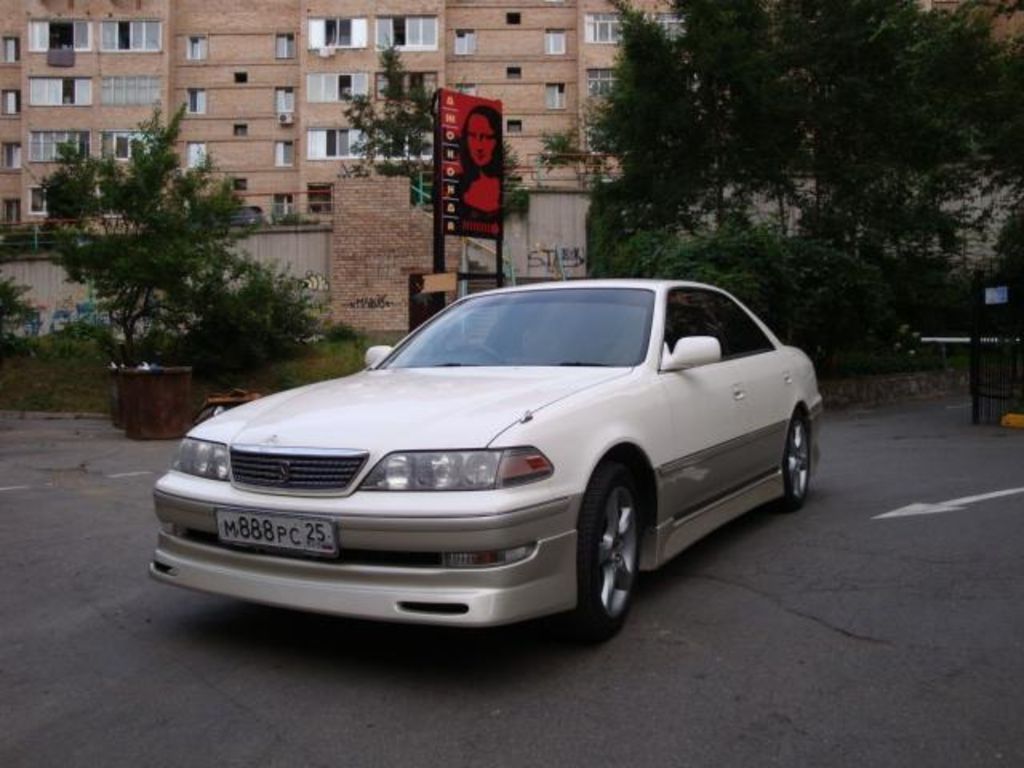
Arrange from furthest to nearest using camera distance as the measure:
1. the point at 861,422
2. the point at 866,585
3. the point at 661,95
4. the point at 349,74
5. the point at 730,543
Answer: the point at 349,74 < the point at 661,95 < the point at 861,422 < the point at 730,543 < the point at 866,585

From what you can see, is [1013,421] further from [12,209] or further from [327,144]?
[12,209]

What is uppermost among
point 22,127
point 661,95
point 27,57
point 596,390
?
point 27,57

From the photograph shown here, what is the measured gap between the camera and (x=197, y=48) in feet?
176

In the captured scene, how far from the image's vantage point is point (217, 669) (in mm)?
3936

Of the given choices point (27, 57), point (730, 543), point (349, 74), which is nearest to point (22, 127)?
point (27, 57)

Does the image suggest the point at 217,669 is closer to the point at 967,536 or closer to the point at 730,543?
the point at 730,543

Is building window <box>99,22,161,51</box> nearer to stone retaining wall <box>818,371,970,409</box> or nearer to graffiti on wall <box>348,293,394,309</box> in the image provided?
graffiti on wall <box>348,293,394,309</box>

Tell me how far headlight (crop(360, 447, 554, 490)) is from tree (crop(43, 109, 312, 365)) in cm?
1127

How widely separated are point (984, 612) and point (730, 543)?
1.67 m

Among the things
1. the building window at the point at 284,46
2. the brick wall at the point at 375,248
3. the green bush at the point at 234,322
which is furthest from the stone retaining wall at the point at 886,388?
the building window at the point at 284,46

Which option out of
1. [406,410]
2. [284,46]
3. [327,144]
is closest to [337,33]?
[284,46]

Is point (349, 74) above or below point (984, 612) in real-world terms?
above

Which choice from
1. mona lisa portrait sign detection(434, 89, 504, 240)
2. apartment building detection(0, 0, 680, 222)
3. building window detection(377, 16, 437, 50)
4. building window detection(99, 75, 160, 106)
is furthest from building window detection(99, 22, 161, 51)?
mona lisa portrait sign detection(434, 89, 504, 240)

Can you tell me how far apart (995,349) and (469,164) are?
8031 mm
